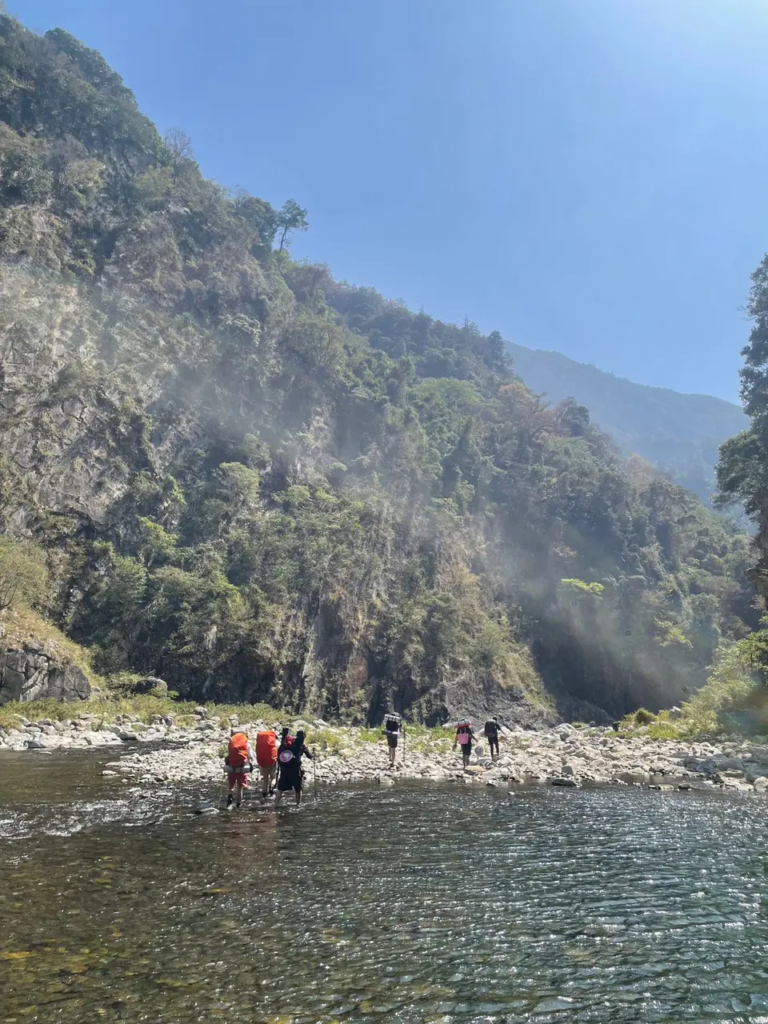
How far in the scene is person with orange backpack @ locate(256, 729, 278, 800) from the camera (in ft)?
43.5

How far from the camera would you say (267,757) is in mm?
13320

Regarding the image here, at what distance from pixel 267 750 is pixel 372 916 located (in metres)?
6.89

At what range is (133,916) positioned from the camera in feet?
21.4

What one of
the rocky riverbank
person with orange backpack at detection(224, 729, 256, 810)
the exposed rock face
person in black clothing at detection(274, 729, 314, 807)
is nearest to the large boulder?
the exposed rock face

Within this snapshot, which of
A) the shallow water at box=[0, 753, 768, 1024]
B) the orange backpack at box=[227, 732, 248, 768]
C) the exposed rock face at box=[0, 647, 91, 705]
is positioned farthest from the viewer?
the exposed rock face at box=[0, 647, 91, 705]

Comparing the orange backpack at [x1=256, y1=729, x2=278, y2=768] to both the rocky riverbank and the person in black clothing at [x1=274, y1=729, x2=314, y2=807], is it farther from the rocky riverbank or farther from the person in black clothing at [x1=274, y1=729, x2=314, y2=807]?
the rocky riverbank

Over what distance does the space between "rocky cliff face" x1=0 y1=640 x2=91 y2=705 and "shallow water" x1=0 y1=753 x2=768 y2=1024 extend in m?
17.5

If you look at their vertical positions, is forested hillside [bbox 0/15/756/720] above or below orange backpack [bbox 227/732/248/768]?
above

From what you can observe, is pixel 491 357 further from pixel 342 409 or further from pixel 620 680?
pixel 620 680

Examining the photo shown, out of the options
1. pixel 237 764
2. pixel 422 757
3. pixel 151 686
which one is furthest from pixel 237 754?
pixel 151 686

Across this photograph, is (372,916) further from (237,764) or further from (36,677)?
(36,677)

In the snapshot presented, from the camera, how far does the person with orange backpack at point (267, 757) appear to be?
13.3 metres

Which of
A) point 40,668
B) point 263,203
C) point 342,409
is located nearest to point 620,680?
point 342,409

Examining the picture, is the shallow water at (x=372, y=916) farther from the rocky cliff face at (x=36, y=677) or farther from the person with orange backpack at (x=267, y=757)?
the rocky cliff face at (x=36, y=677)
